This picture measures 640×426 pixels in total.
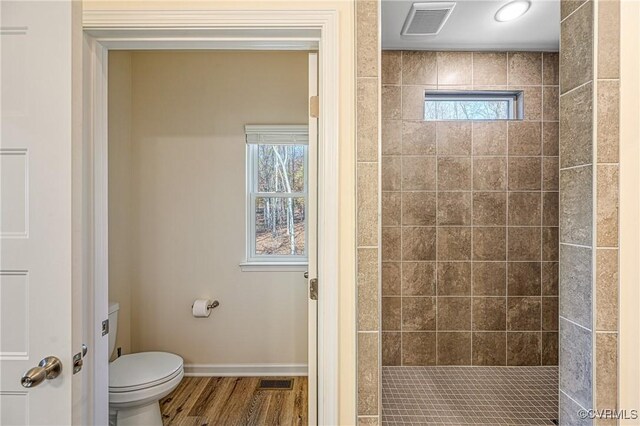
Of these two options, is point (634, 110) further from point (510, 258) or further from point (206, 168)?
point (206, 168)

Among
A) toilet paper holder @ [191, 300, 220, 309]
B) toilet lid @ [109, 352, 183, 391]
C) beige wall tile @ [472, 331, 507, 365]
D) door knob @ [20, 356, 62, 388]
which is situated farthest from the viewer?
toilet paper holder @ [191, 300, 220, 309]

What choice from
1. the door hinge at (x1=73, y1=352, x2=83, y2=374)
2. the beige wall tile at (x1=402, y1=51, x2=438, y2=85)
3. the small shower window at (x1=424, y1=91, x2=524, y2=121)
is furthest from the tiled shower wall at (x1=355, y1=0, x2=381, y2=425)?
the small shower window at (x1=424, y1=91, x2=524, y2=121)

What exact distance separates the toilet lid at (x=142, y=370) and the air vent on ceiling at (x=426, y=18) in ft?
7.87

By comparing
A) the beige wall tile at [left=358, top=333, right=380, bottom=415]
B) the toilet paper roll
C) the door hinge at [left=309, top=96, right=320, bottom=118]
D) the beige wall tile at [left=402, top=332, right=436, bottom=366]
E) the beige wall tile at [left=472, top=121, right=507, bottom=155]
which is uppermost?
the beige wall tile at [left=472, top=121, right=507, bottom=155]

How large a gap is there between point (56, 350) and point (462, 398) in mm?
1857

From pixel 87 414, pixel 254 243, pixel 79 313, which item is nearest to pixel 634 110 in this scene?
pixel 79 313

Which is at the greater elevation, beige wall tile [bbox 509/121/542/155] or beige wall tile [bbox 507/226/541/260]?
beige wall tile [bbox 509/121/542/155]

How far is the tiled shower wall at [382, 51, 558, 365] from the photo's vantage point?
90.4 inches

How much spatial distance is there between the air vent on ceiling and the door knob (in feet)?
6.97

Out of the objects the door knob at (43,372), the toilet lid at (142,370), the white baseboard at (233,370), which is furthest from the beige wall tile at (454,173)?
the door knob at (43,372)

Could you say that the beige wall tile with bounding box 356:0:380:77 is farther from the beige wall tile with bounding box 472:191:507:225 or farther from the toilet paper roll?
the toilet paper roll

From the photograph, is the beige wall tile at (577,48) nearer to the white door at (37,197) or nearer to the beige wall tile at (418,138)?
the beige wall tile at (418,138)

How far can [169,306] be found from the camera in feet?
8.47

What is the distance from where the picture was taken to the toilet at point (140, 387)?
1.72 m
